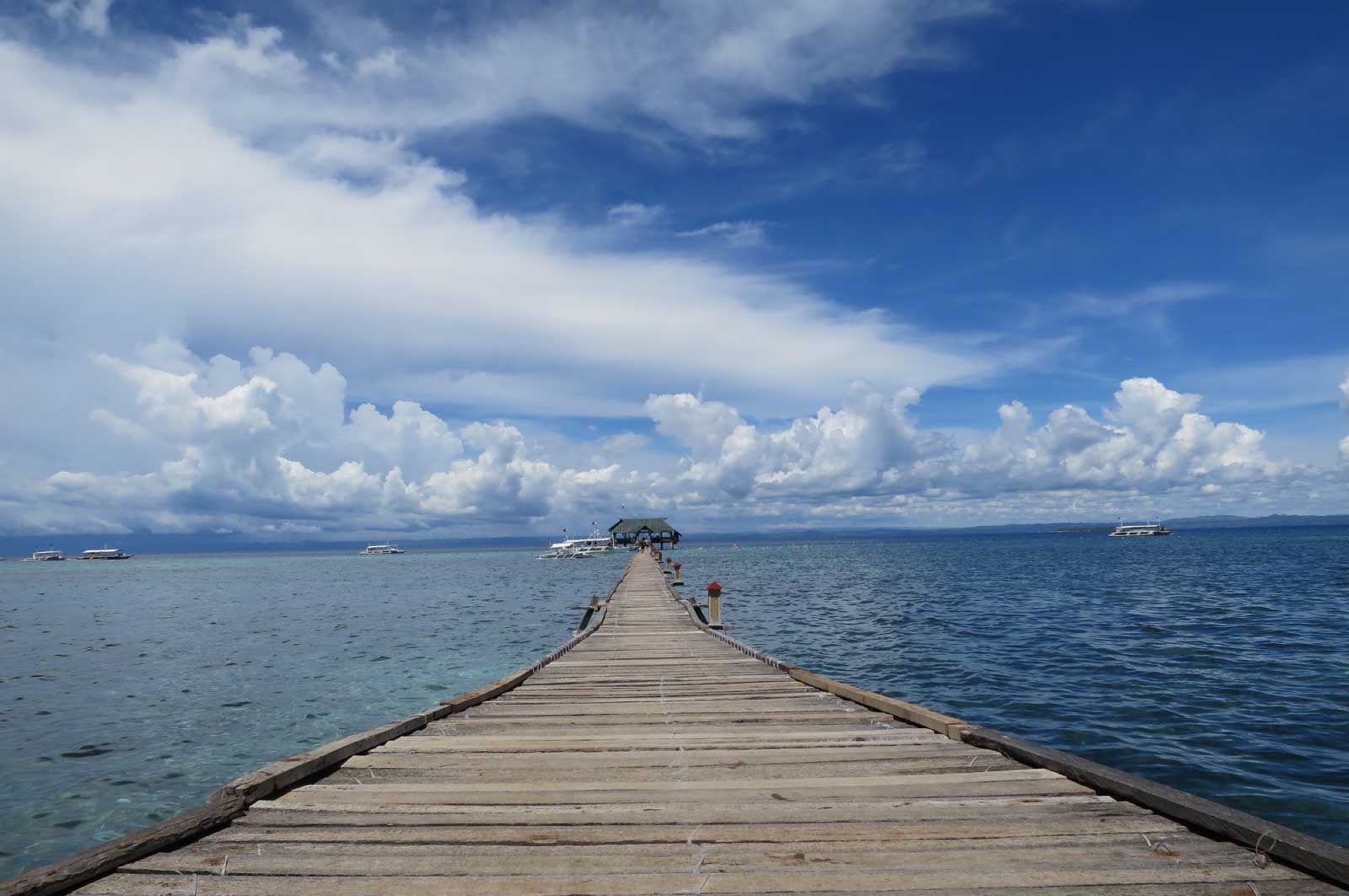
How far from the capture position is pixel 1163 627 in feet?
72.6

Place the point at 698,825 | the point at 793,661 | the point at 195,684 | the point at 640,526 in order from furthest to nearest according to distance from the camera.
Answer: the point at 640,526
the point at 793,661
the point at 195,684
the point at 698,825

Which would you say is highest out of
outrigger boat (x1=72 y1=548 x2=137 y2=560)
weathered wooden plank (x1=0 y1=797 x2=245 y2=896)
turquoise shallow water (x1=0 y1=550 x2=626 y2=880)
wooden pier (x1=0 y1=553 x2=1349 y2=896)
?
weathered wooden plank (x1=0 y1=797 x2=245 y2=896)

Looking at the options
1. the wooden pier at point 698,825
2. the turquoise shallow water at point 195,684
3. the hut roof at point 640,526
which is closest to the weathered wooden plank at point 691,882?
the wooden pier at point 698,825

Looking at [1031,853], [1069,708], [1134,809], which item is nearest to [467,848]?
[1031,853]

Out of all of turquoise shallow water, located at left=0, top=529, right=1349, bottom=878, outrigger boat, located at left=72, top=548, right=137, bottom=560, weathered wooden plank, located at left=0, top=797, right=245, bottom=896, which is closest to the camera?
weathered wooden plank, located at left=0, top=797, right=245, bottom=896

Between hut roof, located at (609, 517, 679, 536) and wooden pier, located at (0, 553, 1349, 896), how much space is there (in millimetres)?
88851

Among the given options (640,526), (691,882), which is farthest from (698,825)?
(640,526)

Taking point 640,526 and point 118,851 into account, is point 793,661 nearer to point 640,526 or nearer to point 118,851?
point 118,851

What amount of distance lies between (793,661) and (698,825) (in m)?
14.4

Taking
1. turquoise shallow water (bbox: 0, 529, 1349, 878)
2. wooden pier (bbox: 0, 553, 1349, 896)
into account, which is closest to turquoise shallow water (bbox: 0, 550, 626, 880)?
turquoise shallow water (bbox: 0, 529, 1349, 878)

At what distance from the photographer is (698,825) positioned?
14.0ft

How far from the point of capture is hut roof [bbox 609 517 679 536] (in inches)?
3767

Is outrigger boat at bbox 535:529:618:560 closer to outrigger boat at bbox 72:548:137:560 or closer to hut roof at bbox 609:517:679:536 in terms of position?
hut roof at bbox 609:517:679:536

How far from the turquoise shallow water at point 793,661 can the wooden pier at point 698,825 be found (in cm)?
588
